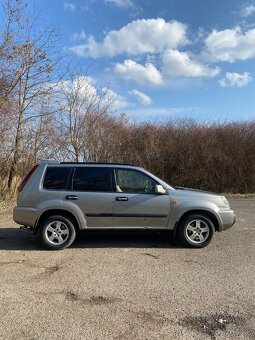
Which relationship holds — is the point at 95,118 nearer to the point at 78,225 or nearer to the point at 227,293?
the point at 78,225

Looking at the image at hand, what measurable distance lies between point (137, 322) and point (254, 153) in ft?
53.7

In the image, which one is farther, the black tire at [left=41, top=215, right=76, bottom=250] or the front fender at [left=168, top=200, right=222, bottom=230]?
the front fender at [left=168, top=200, right=222, bottom=230]

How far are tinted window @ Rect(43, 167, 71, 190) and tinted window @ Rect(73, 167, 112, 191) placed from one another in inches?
7.9

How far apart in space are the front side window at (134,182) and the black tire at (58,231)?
3.97 feet

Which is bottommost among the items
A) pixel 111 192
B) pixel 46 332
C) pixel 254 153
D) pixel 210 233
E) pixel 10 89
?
Result: pixel 46 332

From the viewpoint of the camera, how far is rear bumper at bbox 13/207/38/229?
25.0 ft

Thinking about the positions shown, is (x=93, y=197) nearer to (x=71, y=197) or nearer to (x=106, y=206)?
(x=106, y=206)

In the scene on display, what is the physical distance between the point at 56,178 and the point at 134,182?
1.58 m

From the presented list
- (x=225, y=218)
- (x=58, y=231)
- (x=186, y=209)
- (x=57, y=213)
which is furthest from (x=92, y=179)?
(x=225, y=218)

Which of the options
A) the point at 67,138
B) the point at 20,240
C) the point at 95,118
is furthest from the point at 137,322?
the point at 95,118

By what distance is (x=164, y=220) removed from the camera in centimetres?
776

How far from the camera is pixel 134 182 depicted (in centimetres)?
797

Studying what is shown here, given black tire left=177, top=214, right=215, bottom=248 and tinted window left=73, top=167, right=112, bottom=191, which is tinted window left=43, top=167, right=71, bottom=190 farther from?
black tire left=177, top=214, right=215, bottom=248

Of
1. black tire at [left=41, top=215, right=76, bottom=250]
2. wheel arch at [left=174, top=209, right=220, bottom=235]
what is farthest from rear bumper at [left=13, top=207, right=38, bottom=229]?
wheel arch at [left=174, top=209, right=220, bottom=235]
